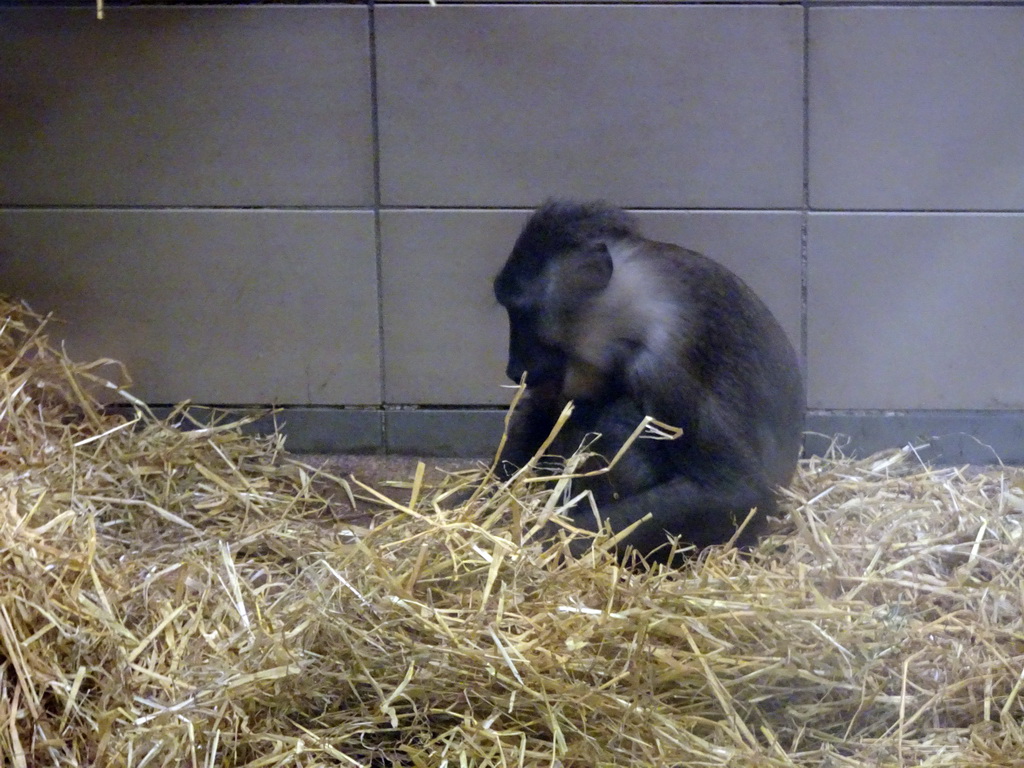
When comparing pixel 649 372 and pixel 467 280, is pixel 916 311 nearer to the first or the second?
pixel 649 372

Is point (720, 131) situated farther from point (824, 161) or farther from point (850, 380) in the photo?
point (850, 380)

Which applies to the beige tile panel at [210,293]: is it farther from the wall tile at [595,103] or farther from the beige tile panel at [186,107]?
the wall tile at [595,103]

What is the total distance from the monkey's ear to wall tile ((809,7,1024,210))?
2.98ft

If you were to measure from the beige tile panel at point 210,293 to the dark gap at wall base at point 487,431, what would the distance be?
89 millimetres

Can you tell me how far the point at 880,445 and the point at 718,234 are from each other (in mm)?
795

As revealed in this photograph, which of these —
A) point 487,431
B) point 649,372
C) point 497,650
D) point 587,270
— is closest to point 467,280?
point 487,431

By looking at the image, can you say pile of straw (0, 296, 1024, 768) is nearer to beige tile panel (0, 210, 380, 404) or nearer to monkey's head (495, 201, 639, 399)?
monkey's head (495, 201, 639, 399)

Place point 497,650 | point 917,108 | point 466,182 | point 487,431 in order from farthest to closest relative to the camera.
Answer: point 487,431
point 466,182
point 917,108
point 497,650

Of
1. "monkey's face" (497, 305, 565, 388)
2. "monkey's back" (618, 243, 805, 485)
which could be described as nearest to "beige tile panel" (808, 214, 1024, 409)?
"monkey's back" (618, 243, 805, 485)

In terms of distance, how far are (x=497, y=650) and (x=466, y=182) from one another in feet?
5.40

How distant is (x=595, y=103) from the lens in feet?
9.02

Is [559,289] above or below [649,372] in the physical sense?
above

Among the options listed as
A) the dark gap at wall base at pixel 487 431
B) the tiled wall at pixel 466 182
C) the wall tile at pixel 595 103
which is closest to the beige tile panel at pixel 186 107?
the tiled wall at pixel 466 182

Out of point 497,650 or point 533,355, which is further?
point 533,355
